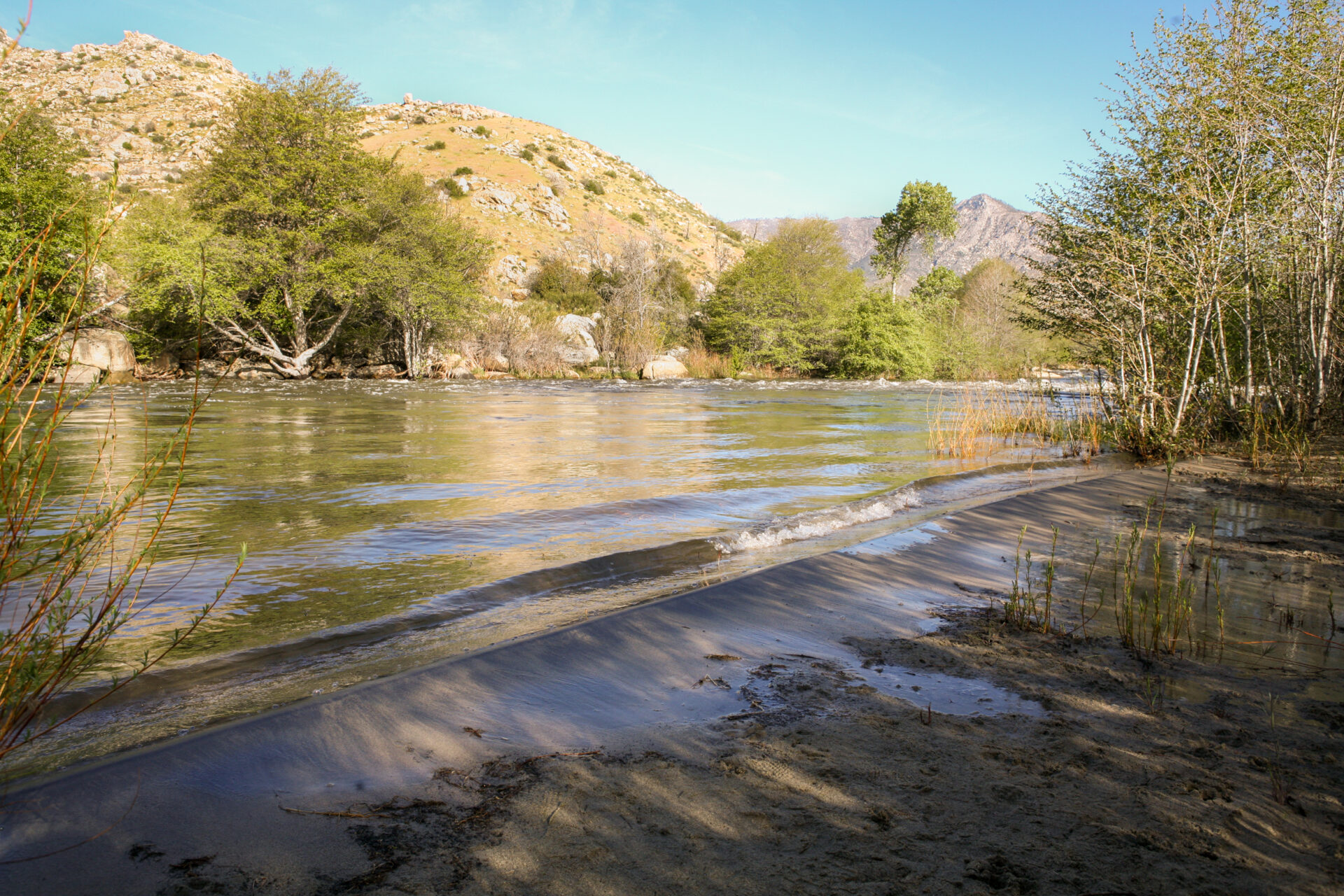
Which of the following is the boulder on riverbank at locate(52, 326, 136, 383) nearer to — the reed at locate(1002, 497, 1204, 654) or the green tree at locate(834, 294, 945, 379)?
the reed at locate(1002, 497, 1204, 654)

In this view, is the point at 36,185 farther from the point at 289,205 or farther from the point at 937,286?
the point at 937,286

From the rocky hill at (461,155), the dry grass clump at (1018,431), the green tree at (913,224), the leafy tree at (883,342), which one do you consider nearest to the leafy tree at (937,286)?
the green tree at (913,224)

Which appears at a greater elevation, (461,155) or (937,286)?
(461,155)

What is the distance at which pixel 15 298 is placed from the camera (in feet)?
7.20

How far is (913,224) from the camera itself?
6156 centimetres

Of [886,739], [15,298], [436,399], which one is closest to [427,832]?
[886,739]

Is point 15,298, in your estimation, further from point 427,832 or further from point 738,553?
point 738,553

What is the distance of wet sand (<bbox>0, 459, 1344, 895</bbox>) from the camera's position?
6.46 feet

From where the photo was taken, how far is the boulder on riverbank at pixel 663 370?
4044cm

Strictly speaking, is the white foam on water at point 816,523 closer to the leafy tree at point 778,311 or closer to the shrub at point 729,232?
the leafy tree at point 778,311

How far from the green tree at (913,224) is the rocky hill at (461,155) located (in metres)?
16.1

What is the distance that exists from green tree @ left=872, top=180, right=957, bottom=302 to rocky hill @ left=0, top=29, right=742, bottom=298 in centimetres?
1612

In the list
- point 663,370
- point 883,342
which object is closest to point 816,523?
point 663,370

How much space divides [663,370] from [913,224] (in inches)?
1300
